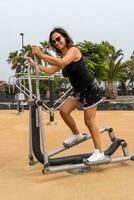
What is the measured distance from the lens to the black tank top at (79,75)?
15.7 feet

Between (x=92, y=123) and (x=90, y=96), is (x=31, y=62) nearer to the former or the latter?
(x=90, y=96)

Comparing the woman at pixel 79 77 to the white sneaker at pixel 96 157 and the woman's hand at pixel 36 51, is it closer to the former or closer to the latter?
the white sneaker at pixel 96 157

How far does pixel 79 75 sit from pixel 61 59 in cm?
34

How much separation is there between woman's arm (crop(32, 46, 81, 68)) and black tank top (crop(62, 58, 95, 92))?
0.28 feet

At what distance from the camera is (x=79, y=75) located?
15.8 feet

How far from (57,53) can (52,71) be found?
9.5 inches

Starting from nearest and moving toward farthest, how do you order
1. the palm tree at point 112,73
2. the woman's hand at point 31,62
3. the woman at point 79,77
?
the woman at point 79,77
the woman's hand at point 31,62
the palm tree at point 112,73

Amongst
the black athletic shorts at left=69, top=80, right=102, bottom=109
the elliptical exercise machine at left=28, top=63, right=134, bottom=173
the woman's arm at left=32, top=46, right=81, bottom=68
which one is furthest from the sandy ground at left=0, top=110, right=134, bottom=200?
the woman's arm at left=32, top=46, right=81, bottom=68

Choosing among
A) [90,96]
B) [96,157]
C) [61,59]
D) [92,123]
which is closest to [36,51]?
[61,59]

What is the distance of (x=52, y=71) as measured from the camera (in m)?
5.12

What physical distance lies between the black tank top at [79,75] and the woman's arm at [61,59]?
8 cm

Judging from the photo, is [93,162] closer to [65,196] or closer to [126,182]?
[126,182]

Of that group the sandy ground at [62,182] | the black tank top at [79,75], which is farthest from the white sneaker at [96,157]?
the black tank top at [79,75]

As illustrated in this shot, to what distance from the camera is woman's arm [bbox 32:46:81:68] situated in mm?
4457
